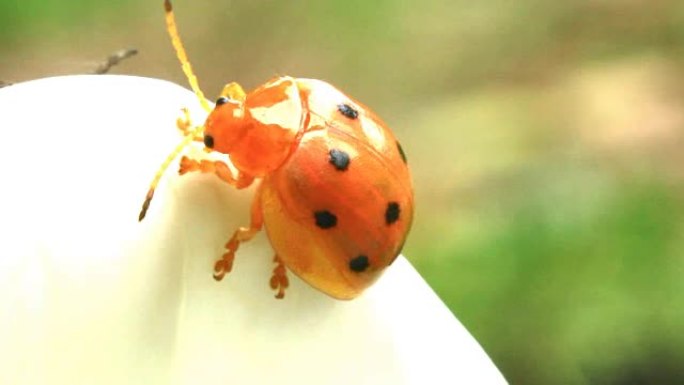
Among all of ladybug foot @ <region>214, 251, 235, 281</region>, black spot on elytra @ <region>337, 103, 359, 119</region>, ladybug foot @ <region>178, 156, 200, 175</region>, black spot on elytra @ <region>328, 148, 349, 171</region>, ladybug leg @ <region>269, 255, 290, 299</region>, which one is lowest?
ladybug leg @ <region>269, 255, 290, 299</region>

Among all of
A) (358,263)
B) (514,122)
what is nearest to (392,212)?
(358,263)

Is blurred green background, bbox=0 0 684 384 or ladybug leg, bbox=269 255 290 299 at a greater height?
ladybug leg, bbox=269 255 290 299

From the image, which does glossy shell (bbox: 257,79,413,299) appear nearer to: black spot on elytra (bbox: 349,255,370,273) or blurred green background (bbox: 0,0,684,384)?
black spot on elytra (bbox: 349,255,370,273)

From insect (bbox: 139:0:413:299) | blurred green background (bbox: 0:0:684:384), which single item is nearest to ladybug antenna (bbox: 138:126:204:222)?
insect (bbox: 139:0:413:299)

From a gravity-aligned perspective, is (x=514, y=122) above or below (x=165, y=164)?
below

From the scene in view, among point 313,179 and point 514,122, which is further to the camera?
point 514,122

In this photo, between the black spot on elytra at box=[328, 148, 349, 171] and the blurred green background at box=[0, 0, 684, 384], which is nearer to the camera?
the black spot on elytra at box=[328, 148, 349, 171]

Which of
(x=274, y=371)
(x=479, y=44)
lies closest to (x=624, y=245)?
(x=479, y=44)

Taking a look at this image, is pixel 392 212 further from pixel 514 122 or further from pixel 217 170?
pixel 514 122
